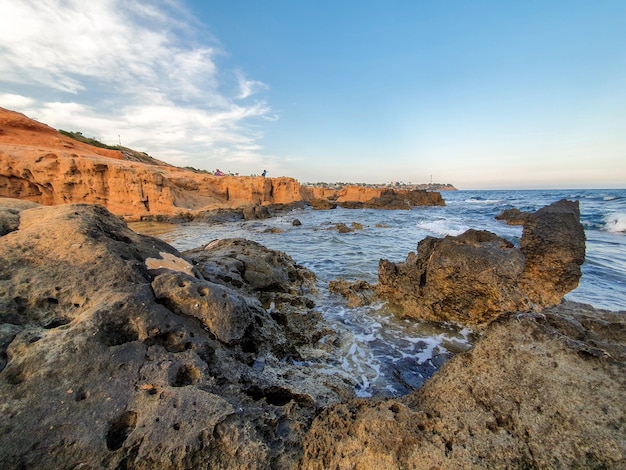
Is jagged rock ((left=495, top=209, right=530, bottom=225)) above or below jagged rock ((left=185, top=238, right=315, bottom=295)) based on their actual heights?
below

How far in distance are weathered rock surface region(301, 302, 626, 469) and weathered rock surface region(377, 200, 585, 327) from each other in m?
2.95

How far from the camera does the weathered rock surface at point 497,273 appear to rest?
4.68 meters

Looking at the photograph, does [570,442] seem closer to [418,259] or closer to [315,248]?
[418,259]

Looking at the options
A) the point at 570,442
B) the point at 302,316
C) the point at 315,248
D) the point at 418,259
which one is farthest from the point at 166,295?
the point at 315,248

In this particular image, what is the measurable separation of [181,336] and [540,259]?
5280mm

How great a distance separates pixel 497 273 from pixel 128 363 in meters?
5.06

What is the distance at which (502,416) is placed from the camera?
163 centimetres

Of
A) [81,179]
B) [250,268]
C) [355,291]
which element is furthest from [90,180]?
[355,291]

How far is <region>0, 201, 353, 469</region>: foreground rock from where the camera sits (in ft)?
5.12

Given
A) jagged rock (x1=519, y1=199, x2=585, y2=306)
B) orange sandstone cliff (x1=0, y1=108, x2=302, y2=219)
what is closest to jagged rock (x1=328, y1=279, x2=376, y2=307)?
jagged rock (x1=519, y1=199, x2=585, y2=306)

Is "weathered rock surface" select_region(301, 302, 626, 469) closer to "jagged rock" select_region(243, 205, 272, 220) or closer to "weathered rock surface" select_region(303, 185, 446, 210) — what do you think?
"jagged rock" select_region(243, 205, 272, 220)

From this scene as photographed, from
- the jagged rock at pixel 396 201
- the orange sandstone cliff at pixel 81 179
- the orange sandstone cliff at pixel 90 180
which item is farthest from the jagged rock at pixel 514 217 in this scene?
the orange sandstone cliff at pixel 81 179

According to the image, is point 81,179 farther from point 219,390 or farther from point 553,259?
point 553,259

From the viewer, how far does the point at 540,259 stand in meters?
4.78
